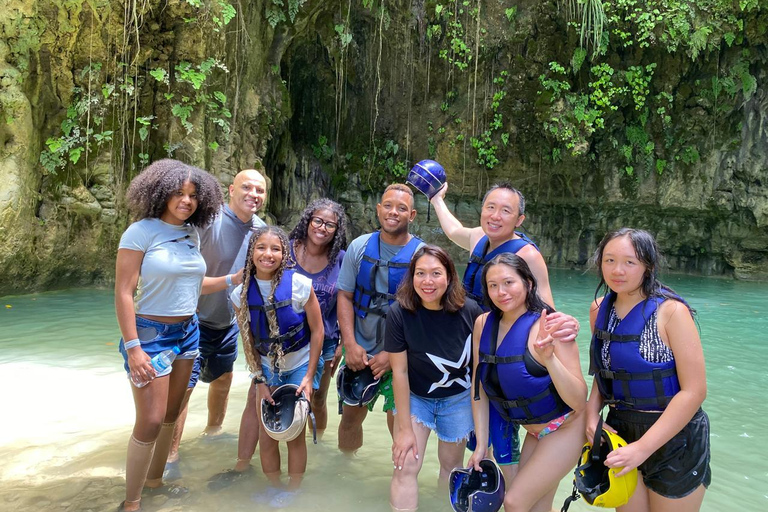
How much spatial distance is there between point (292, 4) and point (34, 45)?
510 centimetres

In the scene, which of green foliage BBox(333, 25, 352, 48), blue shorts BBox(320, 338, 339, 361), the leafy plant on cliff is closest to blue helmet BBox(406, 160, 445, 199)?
blue shorts BBox(320, 338, 339, 361)

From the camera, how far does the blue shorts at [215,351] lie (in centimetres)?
416

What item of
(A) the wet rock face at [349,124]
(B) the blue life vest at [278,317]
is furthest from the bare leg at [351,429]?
(A) the wet rock face at [349,124]

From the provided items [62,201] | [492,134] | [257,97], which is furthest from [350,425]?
[492,134]

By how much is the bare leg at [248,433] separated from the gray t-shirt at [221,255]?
2.05 feet

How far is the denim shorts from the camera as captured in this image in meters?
2.60

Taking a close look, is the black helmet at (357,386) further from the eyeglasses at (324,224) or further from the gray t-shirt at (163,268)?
the gray t-shirt at (163,268)

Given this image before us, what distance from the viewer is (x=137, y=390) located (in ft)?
10.1

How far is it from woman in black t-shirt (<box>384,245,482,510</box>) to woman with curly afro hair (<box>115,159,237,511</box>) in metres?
1.26

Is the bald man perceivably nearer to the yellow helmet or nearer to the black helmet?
the black helmet

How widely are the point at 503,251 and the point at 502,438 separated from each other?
1.13 metres

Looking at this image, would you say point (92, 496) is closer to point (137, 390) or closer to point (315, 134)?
point (137, 390)

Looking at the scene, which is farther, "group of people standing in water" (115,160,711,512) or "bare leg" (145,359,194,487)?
"bare leg" (145,359,194,487)

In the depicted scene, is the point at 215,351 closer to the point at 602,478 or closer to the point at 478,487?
the point at 478,487
